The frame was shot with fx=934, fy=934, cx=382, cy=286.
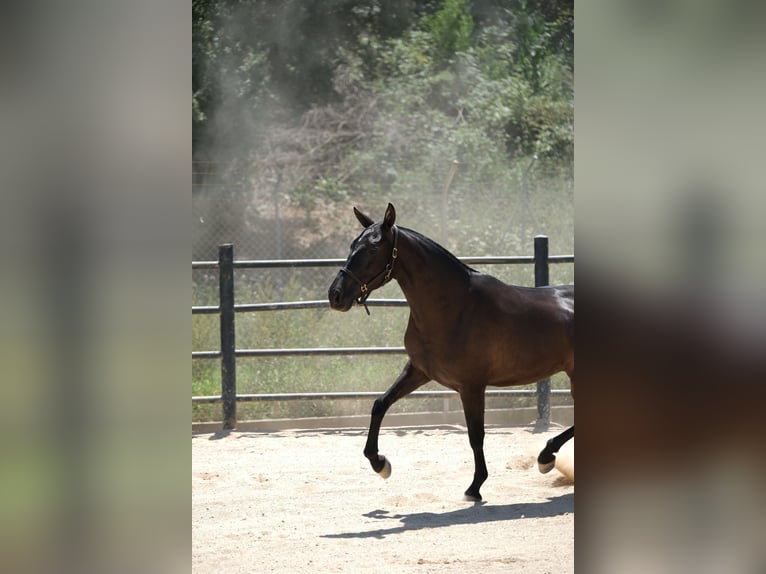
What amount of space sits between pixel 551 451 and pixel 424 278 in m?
1.36

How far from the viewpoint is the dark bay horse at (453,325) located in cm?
549

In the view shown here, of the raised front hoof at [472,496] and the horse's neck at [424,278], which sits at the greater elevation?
the horse's neck at [424,278]

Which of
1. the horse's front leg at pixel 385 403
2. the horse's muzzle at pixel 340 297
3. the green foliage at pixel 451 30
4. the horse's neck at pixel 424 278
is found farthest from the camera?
the green foliage at pixel 451 30

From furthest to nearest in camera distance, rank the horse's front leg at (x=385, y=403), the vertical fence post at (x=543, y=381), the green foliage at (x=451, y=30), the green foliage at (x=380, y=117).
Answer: the green foliage at (x=451, y=30)
the green foliage at (x=380, y=117)
the vertical fence post at (x=543, y=381)
the horse's front leg at (x=385, y=403)

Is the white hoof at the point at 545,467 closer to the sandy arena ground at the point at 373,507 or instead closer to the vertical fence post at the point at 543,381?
the sandy arena ground at the point at 373,507

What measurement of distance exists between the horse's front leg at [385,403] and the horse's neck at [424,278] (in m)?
0.40

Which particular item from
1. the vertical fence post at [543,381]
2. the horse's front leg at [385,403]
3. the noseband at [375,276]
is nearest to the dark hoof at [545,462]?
the horse's front leg at [385,403]

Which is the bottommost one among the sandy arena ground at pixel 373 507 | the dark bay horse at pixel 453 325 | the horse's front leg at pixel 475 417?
the sandy arena ground at pixel 373 507

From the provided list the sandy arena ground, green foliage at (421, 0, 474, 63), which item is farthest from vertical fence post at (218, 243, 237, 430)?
green foliage at (421, 0, 474, 63)
